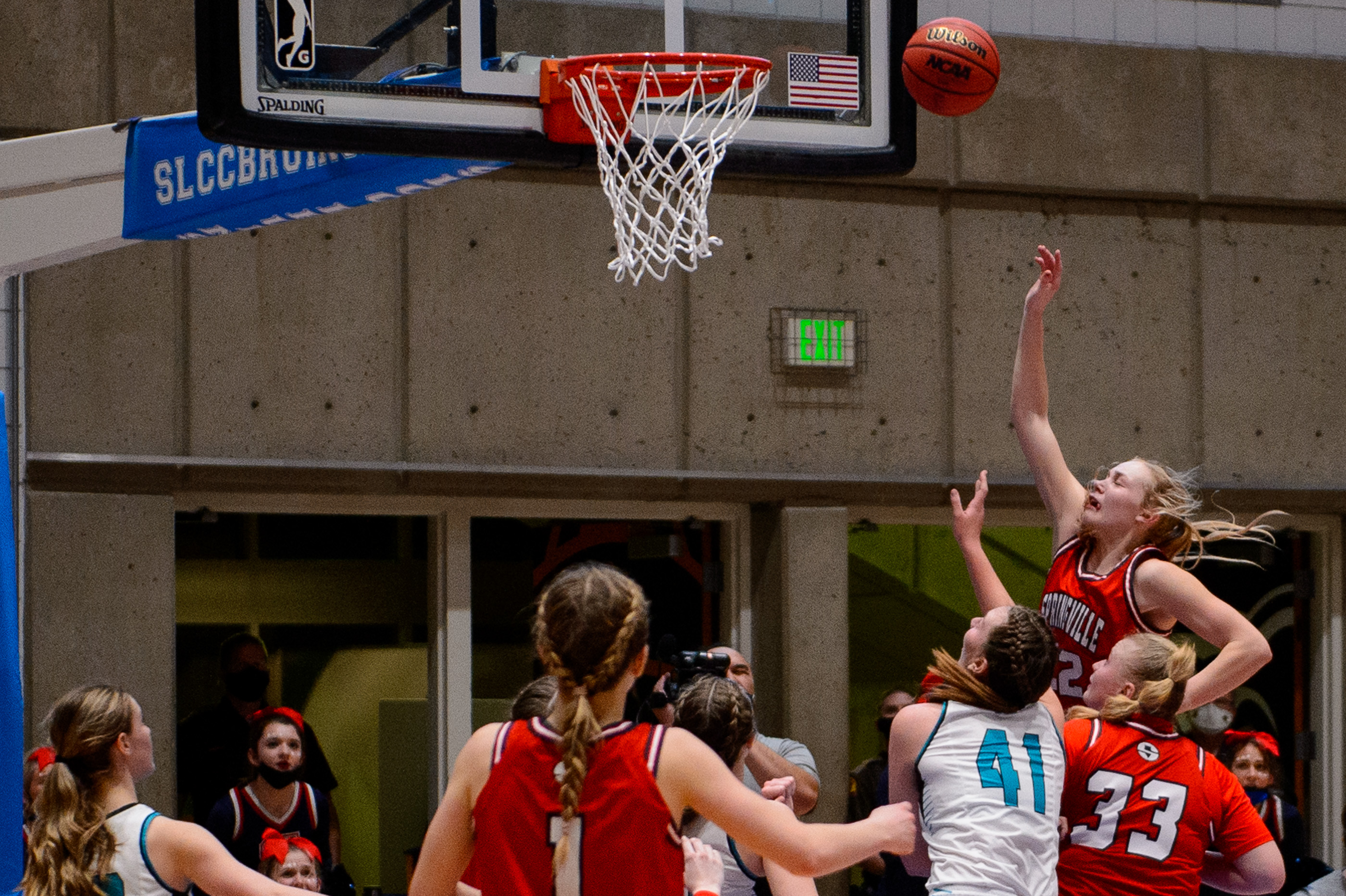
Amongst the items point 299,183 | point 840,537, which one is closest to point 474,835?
point 299,183

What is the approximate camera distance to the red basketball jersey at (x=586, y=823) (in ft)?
9.61

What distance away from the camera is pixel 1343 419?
938 cm

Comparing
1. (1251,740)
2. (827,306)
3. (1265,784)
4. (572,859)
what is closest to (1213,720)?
(1251,740)

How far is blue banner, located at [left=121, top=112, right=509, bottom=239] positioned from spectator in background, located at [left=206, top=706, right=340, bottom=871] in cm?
211

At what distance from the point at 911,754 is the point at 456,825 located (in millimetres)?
1377

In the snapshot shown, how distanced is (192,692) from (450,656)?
5.15 ft

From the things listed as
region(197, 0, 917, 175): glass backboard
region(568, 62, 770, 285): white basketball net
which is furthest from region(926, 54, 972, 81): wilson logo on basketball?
region(568, 62, 770, 285): white basketball net

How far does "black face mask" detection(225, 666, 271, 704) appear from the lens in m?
7.79

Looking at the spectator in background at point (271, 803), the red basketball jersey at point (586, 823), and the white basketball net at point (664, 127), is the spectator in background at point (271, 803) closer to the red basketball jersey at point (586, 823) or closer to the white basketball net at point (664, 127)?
the white basketball net at point (664, 127)

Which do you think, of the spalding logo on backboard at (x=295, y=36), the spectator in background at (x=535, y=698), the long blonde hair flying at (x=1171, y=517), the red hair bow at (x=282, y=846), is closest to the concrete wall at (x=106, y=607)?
the red hair bow at (x=282, y=846)

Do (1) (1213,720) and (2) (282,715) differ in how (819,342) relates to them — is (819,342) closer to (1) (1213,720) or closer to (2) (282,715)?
(1) (1213,720)

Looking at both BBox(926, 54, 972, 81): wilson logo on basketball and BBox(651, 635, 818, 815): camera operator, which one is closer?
BBox(651, 635, 818, 815): camera operator

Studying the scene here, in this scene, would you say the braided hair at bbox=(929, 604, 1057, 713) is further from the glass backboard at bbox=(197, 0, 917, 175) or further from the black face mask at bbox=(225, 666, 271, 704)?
the black face mask at bbox=(225, 666, 271, 704)

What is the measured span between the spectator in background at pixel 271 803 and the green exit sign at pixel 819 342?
3.10 m
